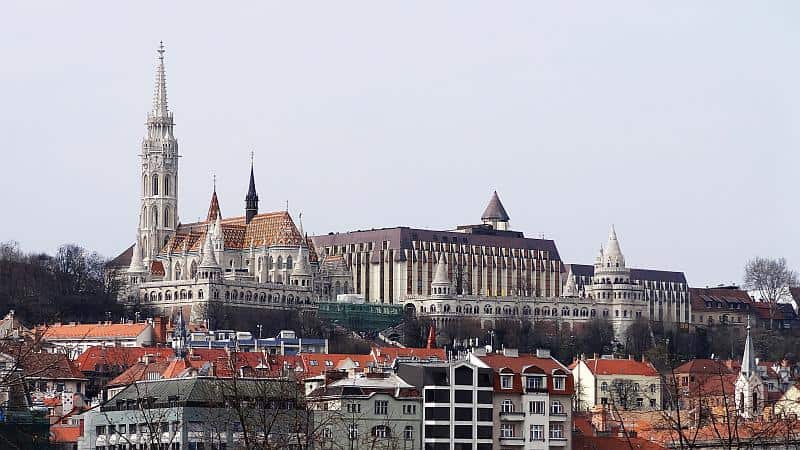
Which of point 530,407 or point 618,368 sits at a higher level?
point 618,368

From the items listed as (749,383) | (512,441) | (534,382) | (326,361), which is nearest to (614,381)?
(749,383)

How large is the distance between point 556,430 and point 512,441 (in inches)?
84.5

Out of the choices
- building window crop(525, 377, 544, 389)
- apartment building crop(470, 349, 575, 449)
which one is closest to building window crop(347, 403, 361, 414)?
apartment building crop(470, 349, 575, 449)

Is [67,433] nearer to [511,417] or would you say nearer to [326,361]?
[511,417]

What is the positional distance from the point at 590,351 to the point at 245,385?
395 feet

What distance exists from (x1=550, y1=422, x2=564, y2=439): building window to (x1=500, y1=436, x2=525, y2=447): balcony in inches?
58.2

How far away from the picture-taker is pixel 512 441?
81.0 metres

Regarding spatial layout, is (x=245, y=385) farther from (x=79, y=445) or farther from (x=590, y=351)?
(x=590, y=351)

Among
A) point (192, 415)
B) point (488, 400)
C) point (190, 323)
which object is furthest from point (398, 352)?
point (192, 415)

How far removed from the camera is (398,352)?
466ft

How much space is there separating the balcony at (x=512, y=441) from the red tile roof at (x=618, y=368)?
56.0 metres

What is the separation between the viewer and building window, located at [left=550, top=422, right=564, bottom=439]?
82.1 metres

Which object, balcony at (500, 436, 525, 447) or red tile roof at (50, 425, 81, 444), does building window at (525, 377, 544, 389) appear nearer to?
balcony at (500, 436, 525, 447)

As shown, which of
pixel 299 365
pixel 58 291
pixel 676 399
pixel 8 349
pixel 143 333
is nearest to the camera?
pixel 8 349
